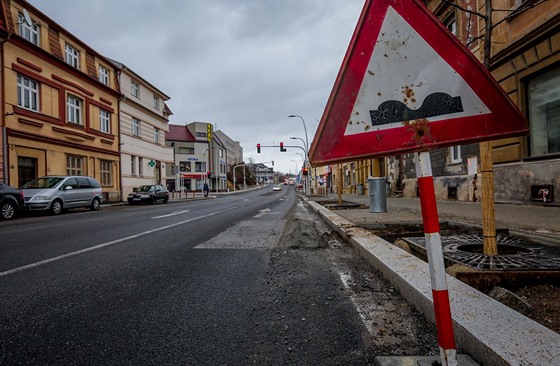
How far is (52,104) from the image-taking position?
18.3 metres

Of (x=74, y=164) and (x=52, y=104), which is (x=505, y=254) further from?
(x=74, y=164)

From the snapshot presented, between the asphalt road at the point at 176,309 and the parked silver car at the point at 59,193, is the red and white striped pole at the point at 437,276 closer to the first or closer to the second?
the asphalt road at the point at 176,309

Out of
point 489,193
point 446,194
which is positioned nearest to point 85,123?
point 446,194

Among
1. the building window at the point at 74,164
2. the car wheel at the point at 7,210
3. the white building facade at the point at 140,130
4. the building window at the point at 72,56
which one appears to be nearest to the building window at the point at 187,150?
the white building facade at the point at 140,130

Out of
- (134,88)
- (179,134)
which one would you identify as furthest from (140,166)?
(179,134)

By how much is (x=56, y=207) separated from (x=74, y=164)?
8.79 m

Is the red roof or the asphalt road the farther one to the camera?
the red roof

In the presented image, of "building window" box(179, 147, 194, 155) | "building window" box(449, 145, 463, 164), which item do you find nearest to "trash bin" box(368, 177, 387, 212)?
"building window" box(449, 145, 463, 164)

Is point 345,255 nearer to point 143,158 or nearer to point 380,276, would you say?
point 380,276

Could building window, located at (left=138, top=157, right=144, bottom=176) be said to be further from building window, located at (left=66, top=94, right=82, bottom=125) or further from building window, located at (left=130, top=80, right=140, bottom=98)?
building window, located at (left=66, top=94, right=82, bottom=125)

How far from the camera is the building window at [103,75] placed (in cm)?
2367

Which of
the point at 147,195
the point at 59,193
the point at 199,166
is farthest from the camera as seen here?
the point at 199,166

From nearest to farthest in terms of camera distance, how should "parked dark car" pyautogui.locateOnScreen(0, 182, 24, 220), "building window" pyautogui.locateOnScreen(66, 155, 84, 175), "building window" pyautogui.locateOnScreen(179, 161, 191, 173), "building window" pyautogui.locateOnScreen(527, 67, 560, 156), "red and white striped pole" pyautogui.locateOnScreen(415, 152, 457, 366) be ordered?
"red and white striped pole" pyautogui.locateOnScreen(415, 152, 457, 366) < "building window" pyautogui.locateOnScreen(527, 67, 560, 156) < "parked dark car" pyautogui.locateOnScreen(0, 182, 24, 220) < "building window" pyautogui.locateOnScreen(66, 155, 84, 175) < "building window" pyautogui.locateOnScreen(179, 161, 191, 173)

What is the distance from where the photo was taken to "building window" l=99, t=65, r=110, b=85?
23672mm
